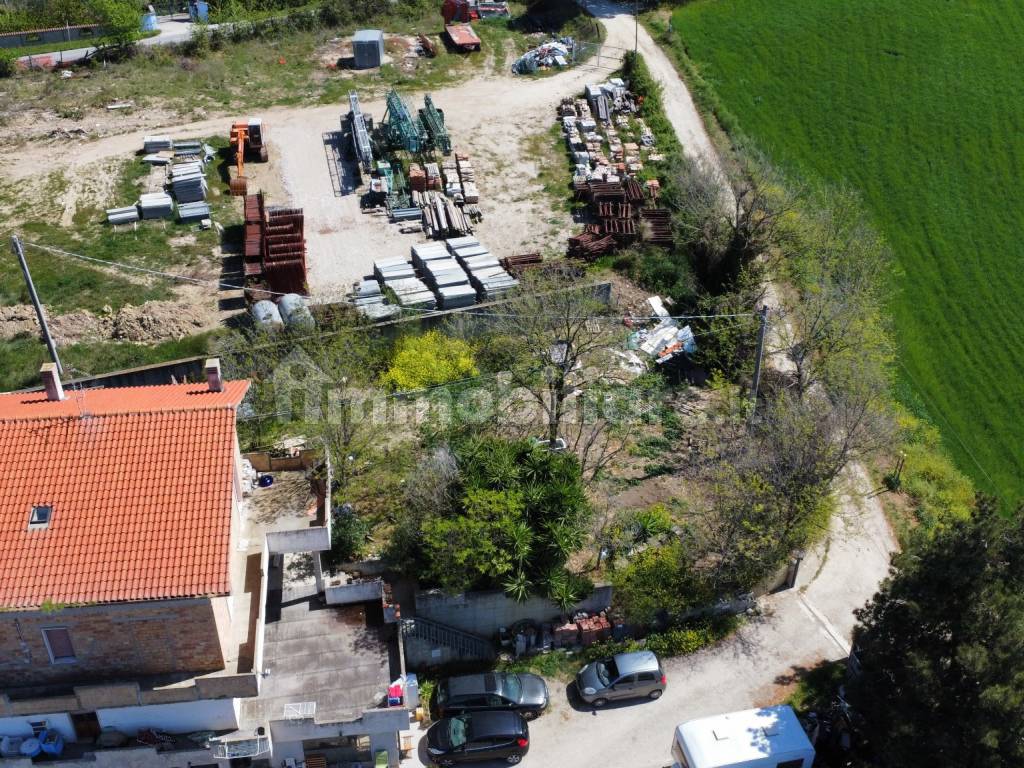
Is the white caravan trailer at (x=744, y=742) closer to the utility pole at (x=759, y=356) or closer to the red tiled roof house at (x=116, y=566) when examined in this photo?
the utility pole at (x=759, y=356)

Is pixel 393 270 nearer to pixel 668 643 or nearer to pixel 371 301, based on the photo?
pixel 371 301

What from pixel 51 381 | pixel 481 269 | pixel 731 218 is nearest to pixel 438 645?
pixel 51 381

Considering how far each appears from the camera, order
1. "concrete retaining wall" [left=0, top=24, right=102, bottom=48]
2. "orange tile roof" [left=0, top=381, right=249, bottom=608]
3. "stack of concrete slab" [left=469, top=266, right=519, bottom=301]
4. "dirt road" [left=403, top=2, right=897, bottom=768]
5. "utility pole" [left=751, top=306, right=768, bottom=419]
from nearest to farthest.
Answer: "orange tile roof" [left=0, top=381, right=249, bottom=608]
"dirt road" [left=403, top=2, right=897, bottom=768]
"utility pole" [left=751, top=306, right=768, bottom=419]
"stack of concrete slab" [left=469, top=266, right=519, bottom=301]
"concrete retaining wall" [left=0, top=24, right=102, bottom=48]

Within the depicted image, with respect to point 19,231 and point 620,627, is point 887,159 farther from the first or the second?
point 19,231

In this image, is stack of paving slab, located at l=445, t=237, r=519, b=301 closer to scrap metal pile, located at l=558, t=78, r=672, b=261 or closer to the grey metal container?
scrap metal pile, located at l=558, t=78, r=672, b=261

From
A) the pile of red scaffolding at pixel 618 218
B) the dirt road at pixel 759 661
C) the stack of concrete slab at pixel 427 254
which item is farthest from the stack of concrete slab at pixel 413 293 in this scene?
the dirt road at pixel 759 661

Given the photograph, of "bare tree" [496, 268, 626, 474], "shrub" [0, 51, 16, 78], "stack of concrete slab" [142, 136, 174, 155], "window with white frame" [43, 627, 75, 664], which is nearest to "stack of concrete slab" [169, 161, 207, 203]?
"stack of concrete slab" [142, 136, 174, 155]

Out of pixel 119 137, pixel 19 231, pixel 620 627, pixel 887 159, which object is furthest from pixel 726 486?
pixel 119 137
